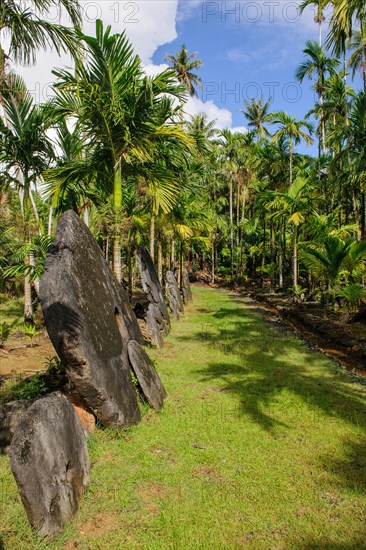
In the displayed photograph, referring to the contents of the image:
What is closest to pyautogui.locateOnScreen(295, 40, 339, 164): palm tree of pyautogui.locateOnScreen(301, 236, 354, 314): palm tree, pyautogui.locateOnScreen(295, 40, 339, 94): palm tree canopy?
pyautogui.locateOnScreen(295, 40, 339, 94): palm tree canopy

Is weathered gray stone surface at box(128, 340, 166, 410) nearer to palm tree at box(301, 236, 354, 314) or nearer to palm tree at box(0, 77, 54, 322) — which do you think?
palm tree at box(0, 77, 54, 322)

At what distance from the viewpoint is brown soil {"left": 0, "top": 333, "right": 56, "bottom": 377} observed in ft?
25.9

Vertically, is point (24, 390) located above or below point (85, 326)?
below

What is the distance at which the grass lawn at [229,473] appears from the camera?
3.30 meters

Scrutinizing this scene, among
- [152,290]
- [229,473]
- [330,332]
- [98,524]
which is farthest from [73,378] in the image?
[330,332]

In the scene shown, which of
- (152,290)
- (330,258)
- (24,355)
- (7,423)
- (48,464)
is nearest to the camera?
(48,464)

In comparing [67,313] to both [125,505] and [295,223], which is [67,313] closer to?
[125,505]

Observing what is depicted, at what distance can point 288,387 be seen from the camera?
7.11m

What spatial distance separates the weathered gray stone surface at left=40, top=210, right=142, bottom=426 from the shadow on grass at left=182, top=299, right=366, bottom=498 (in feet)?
6.89

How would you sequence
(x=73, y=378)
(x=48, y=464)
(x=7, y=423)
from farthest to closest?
1. (x=7, y=423)
2. (x=73, y=378)
3. (x=48, y=464)

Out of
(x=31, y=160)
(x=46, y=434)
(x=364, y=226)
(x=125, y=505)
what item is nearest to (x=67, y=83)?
(x=31, y=160)

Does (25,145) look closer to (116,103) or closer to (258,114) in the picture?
(116,103)

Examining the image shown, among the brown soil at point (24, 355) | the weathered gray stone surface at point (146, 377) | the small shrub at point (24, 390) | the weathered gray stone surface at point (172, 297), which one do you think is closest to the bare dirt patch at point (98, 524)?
the weathered gray stone surface at point (146, 377)

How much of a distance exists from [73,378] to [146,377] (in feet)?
5.85
